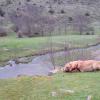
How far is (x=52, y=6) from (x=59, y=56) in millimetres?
55349

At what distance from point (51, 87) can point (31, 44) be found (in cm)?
4614

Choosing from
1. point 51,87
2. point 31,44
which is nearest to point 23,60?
point 31,44

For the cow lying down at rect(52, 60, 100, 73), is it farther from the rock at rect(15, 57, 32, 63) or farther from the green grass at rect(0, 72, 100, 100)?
the rock at rect(15, 57, 32, 63)

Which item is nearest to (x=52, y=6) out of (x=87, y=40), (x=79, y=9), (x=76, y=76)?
(x=79, y=9)

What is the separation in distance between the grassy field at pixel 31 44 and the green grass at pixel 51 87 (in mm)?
34110

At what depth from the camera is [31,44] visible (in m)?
67.1

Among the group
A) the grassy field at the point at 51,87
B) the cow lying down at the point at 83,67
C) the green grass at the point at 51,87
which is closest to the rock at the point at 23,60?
the cow lying down at the point at 83,67

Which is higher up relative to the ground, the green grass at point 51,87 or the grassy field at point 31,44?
the green grass at point 51,87

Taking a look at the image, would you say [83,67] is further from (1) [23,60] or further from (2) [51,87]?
(1) [23,60]

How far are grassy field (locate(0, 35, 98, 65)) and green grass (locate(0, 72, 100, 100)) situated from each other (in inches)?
1343

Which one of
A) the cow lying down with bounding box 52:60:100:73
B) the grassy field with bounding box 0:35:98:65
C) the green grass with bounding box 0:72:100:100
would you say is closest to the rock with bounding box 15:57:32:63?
the grassy field with bounding box 0:35:98:65

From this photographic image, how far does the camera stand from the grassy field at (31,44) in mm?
62253

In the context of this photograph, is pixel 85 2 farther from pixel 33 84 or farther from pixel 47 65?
pixel 33 84

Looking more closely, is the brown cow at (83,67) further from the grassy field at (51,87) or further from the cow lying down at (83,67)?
the grassy field at (51,87)
